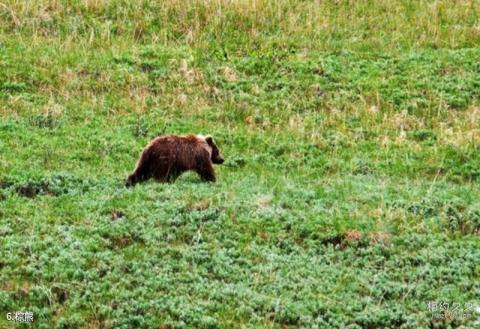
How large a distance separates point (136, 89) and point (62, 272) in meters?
7.49

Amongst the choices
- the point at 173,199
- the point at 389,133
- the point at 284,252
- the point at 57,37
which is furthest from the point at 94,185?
the point at 57,37

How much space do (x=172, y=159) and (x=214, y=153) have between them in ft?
3.38

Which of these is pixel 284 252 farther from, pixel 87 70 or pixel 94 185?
pixel 87 70

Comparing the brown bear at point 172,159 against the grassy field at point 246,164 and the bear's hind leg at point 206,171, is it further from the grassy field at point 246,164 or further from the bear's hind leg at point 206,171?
the grassy field at point 246,164

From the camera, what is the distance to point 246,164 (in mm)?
12289

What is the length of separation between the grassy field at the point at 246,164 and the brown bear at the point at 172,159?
24cm

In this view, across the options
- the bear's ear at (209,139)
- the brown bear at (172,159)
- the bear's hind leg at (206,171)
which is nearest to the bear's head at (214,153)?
the bear's ear at (209,139)

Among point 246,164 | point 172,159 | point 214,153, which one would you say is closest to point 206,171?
point 172,159

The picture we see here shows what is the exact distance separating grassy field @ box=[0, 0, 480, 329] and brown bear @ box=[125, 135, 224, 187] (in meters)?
0.24

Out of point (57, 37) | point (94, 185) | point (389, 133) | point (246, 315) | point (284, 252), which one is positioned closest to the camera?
point (246, 315)

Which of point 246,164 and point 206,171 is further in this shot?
point 246,164

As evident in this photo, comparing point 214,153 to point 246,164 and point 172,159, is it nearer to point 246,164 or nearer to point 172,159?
point 246,164

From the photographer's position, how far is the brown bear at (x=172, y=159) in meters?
10.7

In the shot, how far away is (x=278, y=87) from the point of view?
1512cm
